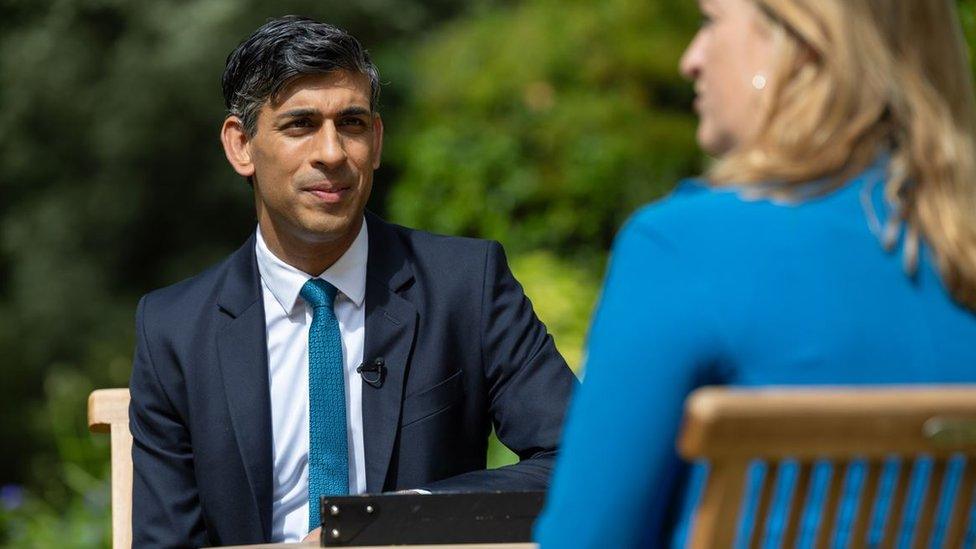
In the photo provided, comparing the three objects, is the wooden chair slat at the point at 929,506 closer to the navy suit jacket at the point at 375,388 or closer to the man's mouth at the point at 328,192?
the navy suit jacket at the point at 375,388

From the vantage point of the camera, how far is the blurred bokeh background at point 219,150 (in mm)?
8047

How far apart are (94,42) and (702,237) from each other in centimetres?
791

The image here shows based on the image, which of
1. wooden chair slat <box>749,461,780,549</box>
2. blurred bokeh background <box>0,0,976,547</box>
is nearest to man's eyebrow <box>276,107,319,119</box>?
wooden chair slat <box>749,461,780,549</box>

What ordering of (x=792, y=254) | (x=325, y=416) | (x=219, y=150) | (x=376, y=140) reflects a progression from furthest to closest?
1. (x=219, y=150)
2. (x=376, y=140)
3. (x=325, y=416)
4. (x=792, y=254)

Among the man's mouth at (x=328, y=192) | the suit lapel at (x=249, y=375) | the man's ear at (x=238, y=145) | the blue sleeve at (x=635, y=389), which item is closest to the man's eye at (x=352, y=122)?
the man's mouth at (x=328, y=192)

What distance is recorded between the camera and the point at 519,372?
10.1 ft

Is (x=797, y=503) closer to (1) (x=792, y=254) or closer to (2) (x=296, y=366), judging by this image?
(1) (x=792, y=254)

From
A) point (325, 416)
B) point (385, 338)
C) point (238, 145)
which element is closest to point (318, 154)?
point (238, 145)

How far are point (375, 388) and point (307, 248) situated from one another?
34cm

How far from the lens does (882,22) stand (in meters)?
1.64

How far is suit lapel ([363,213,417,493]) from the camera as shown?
3010mm

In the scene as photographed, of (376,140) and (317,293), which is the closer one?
(317,293)

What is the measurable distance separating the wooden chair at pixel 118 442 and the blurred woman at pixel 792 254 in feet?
5.59

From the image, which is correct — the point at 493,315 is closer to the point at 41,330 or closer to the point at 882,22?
the point at 882,22
